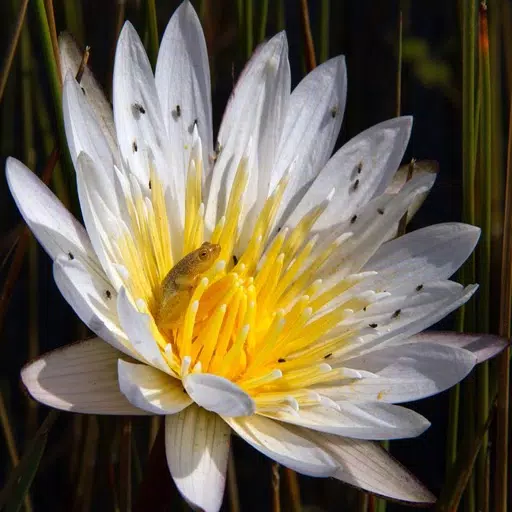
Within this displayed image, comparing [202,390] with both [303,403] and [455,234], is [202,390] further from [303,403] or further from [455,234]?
[455,234]

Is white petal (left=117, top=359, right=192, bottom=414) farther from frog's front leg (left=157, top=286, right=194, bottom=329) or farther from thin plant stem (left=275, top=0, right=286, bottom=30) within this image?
thin plant stem (left=275, top=0, right=286, bottom=30)

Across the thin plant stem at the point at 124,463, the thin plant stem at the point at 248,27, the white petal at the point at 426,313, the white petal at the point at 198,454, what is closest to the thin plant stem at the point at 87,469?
the thin plant stem at the point at 124,463

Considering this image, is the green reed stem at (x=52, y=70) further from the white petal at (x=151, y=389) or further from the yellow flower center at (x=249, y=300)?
the white petal at (x=151, y=389)

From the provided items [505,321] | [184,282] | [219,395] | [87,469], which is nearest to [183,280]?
[184,282]

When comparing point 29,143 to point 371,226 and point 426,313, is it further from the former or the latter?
point 426,313

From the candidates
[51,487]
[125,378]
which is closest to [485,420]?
[125,378]

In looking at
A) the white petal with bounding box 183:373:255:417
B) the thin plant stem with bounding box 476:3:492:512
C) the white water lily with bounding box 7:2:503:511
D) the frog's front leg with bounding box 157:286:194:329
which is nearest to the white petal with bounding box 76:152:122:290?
the white water lily with bounding box 7:2:503:511
